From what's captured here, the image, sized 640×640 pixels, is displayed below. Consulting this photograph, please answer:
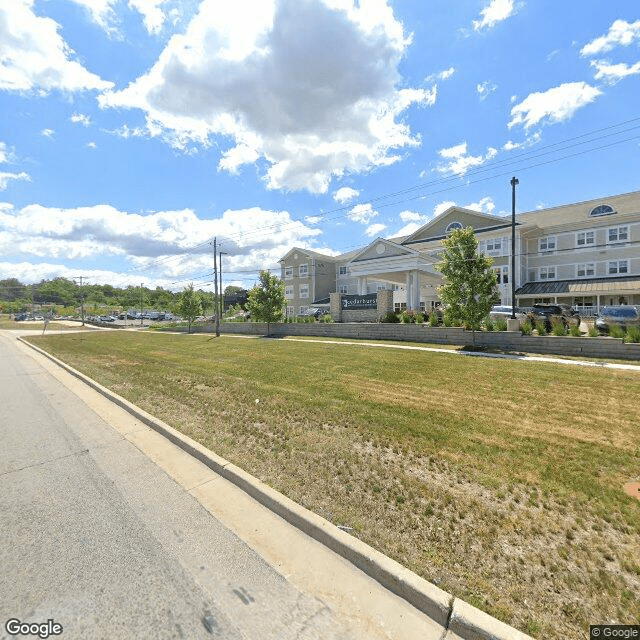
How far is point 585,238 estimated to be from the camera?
33.2m

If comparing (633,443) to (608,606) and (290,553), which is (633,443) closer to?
(608,606)

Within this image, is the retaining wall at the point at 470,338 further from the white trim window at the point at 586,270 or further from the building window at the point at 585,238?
the building window at the point at 585,238

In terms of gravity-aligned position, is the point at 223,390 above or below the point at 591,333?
below

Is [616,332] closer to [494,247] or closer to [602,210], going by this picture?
[494,247]

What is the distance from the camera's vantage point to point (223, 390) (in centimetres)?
929

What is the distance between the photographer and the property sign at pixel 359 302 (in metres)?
25.5

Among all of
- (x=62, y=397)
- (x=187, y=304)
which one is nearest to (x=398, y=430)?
(x=62, y=397)

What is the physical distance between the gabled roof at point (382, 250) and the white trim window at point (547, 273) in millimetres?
17608

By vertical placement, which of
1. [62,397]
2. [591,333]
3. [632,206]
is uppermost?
[632,206]

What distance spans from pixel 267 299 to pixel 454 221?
23532mm

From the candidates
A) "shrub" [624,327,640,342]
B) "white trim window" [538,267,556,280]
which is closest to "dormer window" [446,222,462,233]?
"white trim window" [538,267,556,280]

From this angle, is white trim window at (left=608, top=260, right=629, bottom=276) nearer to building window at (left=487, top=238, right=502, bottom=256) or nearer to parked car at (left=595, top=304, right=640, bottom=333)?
building window at (left=487, top=238, right=502, bottom=256)

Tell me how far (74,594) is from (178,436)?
10.7 feet

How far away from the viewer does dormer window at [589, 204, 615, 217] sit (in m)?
32.5
